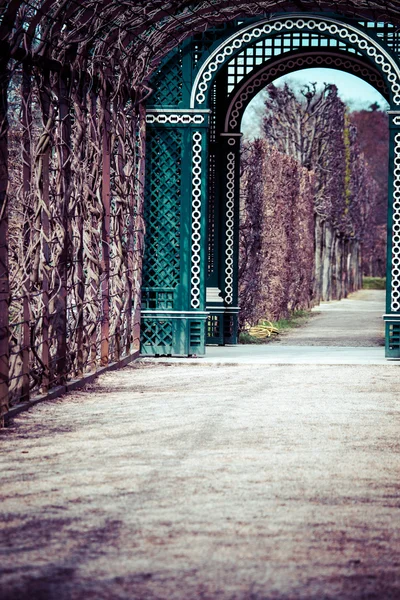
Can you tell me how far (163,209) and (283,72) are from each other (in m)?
2.74

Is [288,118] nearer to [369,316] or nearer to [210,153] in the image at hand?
[369,316]

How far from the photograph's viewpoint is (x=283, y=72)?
14148 mm

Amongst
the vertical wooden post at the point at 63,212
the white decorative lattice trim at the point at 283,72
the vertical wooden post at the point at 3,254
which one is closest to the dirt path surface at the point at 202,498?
the vertical wooden post at the point at 3,254

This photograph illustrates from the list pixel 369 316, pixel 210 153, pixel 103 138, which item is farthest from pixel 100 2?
pixel 369 316

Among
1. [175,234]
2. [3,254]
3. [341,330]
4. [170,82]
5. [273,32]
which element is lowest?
[341,330]

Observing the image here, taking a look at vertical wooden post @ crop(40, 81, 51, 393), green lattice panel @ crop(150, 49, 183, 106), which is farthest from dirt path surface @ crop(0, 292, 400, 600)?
green lattice panel @ crop(150, 49, 183, 106)

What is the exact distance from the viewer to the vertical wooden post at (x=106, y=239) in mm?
10766

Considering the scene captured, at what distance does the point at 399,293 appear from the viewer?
40.9ft

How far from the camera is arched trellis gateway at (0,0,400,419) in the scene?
871 centimetres

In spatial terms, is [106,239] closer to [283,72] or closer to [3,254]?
[3,254]

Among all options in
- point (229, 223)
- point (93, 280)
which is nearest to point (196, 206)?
point (229, 223)

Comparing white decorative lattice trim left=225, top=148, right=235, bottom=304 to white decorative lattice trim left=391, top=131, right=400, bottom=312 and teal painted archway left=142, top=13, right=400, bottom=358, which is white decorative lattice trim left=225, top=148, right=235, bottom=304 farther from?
white decorative lattice trim left=391, top=131, right=400, bottom=312

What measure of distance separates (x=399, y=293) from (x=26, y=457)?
6.92 meters

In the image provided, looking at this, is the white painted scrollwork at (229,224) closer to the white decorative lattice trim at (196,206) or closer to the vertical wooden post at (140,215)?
the white decorative lattice trim at (196,206)
